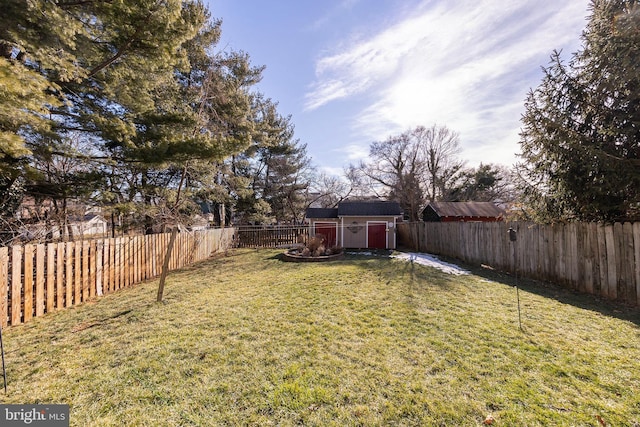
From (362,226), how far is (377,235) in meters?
1.09

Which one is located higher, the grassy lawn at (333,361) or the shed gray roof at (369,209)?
the shed gray roof at (369,209)

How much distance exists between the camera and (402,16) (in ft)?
21.5

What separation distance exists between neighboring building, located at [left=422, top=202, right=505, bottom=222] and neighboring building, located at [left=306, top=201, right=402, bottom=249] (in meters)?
3.87

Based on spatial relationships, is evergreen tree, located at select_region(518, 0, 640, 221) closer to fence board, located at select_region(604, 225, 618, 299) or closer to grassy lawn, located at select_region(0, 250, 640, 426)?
fence board, located at select_region(604, 225, 618, 299)

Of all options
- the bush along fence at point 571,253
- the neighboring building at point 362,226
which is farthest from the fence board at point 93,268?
the neighboring building at point 362,226

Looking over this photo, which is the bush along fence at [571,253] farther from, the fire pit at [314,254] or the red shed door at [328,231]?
the red shed door at [328,231]

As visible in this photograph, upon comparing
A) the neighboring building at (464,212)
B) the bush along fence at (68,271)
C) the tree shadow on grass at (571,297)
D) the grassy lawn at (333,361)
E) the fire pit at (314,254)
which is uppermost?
the neighboring building at (464,212)

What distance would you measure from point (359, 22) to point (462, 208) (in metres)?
14.9

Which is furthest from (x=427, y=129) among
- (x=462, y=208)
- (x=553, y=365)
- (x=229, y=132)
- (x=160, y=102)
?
(x=553, y=365)

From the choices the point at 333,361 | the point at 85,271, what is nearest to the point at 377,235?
the point at 333,361

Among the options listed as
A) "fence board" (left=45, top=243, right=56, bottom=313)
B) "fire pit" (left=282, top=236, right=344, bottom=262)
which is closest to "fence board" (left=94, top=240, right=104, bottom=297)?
"fence board" (left=45, top=243, right=56, bottom=313)

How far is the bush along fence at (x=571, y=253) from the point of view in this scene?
16.1ft

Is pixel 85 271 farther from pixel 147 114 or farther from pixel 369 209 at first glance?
pixel 369 209

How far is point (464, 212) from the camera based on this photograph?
57.6 ft
